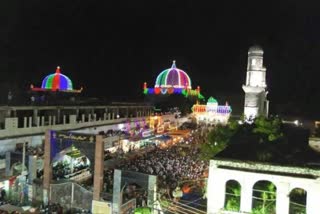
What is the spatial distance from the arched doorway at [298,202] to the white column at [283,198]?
3.88ft

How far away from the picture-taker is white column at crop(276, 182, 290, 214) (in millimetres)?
14453

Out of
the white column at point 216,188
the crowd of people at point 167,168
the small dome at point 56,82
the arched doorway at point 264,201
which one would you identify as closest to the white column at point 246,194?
the arched doorway at point 264,201

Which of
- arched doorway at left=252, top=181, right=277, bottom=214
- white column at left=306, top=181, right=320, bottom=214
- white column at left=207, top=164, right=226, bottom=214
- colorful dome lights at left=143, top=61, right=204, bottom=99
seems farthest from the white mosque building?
white column at left=306, top=181, right=320, bottom=214

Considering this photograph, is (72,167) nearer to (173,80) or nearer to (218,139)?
(218,139)

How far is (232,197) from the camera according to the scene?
16344mm

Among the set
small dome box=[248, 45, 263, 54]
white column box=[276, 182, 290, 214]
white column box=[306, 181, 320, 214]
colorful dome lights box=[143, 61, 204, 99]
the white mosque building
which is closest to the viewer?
white column box=[306, 181, 320, 214]

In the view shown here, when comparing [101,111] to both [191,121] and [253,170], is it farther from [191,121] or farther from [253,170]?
[253,170]

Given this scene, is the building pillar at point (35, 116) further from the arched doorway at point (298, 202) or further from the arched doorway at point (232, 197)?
the arched doorway at point (298, 202)

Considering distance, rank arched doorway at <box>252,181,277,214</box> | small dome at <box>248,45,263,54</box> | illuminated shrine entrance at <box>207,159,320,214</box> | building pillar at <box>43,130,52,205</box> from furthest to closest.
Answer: small dome at <box>248,45,263,54</box>, building pillar at <box>43,130,52,205</box>, arched doorway at <box>252,181,277,214</box>, illuminated shrine entrance at <box>207,159,320,214</box>

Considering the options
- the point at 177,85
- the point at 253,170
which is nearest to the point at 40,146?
the point at 253,170

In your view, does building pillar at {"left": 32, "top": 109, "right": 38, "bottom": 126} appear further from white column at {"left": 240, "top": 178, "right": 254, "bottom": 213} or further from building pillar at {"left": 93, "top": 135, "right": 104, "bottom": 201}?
white column at {"left": 240, "top": 178, "right": 254, "bottom": 213}

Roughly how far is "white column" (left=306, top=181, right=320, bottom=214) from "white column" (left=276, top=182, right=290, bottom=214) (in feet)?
2.34

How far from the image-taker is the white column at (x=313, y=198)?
14.1m

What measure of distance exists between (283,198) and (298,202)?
2823 millimetres
